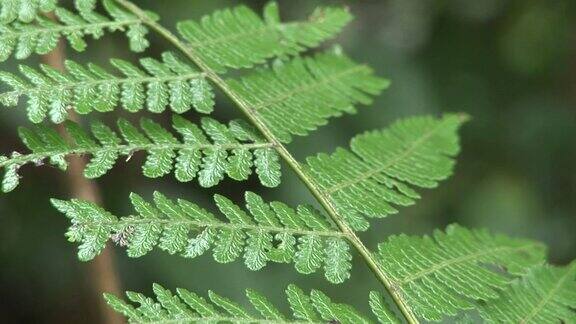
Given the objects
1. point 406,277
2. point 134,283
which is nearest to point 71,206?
point 406,277

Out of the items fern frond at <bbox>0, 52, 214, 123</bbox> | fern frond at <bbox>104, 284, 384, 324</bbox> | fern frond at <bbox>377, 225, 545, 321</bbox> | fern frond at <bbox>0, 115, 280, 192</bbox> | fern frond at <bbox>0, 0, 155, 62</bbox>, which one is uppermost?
fern frond at <bbox>0, 0, 155, 62</bbox>

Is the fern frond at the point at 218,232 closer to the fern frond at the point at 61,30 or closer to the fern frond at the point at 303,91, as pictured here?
the fern frond at the point at 303,91

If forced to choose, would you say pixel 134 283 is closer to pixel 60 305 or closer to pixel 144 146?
pixel 60 305

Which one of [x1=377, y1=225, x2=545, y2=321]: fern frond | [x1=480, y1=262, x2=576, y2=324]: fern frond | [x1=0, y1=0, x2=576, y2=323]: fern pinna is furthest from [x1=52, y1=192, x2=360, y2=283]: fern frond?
[x1=480, y1=262, x2=576, y2=324]: fern frond

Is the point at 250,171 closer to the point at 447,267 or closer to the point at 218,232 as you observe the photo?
the point at 218,232

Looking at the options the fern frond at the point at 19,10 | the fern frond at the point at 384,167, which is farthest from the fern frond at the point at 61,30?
the fern frond at the point at 384,167

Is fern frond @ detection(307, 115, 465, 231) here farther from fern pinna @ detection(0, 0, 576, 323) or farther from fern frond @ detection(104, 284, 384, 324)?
fern frond @ detection(104, 284, 384, 324)
